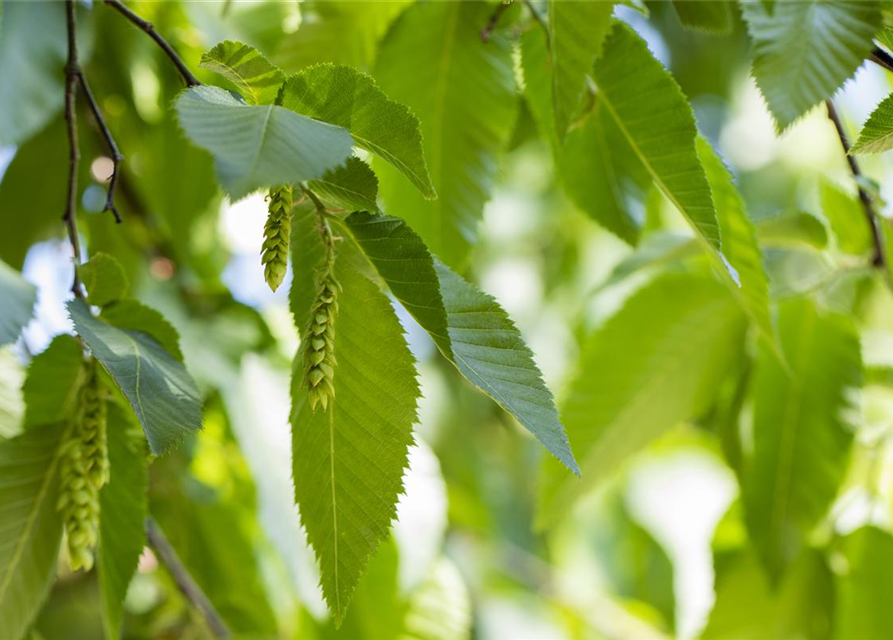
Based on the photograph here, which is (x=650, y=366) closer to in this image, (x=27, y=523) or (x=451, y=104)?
(x=451, y=104)

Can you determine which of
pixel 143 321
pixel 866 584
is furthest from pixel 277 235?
pixel 866 584

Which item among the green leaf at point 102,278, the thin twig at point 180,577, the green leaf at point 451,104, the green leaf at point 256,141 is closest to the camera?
the green leaf at point 256,141

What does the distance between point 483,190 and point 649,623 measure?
42.4 inches

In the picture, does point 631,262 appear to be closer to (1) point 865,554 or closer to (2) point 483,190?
(2) point 483,190

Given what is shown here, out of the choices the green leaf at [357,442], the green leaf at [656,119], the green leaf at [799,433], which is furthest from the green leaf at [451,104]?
the green leaf at [799,433]

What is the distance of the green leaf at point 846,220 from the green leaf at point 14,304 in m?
0.70

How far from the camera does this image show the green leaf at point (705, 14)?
0.50 metres

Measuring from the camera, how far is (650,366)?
0.86m

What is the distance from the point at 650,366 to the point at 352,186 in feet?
1.65

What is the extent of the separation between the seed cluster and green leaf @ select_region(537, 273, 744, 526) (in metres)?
0.44

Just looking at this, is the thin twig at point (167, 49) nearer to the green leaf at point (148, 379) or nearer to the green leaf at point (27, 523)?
the green leaf at point (148, 379)

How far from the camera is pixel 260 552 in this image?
112 cm

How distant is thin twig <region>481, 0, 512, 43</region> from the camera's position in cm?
63

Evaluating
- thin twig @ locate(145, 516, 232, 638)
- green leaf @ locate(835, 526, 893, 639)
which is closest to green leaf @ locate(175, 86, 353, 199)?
thin twig @ locate(145, 516, 232, 638)
